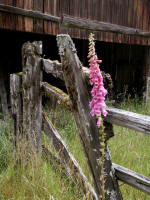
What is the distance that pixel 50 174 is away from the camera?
2.45 m

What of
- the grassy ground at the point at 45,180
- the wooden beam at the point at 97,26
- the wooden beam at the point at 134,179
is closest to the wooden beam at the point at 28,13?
the wooden beam at the point at 97,26

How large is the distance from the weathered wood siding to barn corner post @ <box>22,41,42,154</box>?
165 centimetres

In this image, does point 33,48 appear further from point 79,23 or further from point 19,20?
point 79,23

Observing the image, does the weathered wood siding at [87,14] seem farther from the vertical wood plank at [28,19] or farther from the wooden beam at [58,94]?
the wooden beam at [58,94]

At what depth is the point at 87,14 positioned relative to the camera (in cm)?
570

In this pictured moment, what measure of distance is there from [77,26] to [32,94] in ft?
10.2

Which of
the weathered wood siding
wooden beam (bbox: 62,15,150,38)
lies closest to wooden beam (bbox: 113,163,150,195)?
the weathered wood siding

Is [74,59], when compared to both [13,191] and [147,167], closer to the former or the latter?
[13,191]

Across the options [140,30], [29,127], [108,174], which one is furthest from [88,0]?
[108,174]

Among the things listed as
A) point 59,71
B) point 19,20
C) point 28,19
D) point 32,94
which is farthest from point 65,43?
point 28,19

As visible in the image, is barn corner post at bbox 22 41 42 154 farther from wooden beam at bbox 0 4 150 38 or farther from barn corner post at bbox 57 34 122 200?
wooden beam at bbox 0 4 150 38

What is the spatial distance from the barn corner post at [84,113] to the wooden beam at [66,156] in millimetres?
213

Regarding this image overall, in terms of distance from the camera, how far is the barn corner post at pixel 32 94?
8.82 feet

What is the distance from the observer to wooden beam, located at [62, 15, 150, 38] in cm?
523
